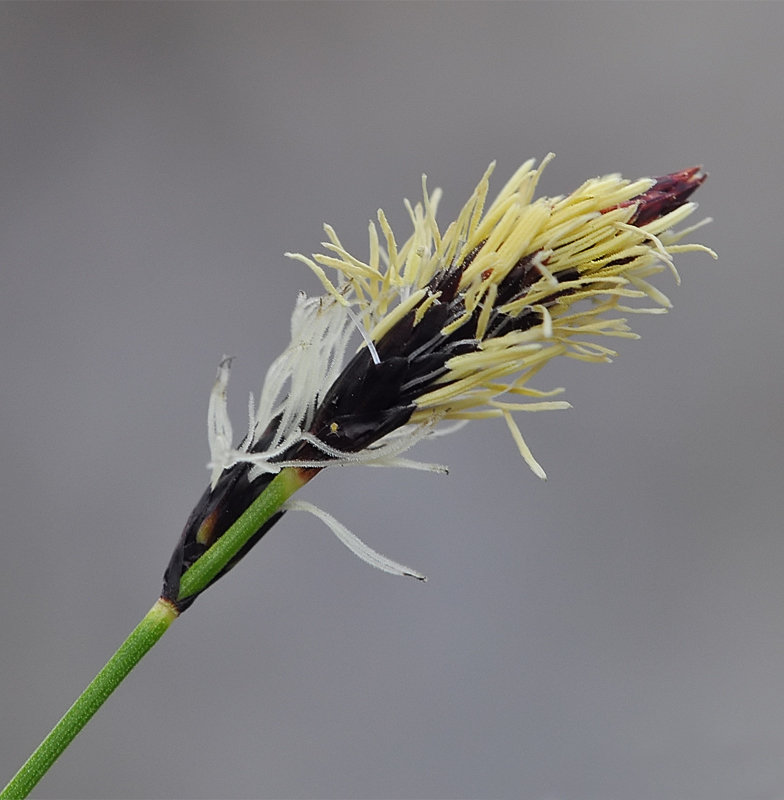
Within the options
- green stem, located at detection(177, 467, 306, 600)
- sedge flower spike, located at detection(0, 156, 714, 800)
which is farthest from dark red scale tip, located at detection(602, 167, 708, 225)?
green stem, located at detection(177, 467, 306, 600)

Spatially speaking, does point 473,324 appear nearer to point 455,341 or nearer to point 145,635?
point 455,341

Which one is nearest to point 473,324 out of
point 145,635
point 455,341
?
point 455,341

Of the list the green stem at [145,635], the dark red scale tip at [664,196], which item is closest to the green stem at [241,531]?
the green stem at [145,635]

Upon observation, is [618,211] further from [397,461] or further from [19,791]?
[19,791]

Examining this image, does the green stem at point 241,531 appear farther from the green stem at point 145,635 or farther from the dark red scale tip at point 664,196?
the dark red scale tip at point 664,196

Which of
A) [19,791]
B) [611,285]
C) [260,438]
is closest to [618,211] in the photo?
[611,285]

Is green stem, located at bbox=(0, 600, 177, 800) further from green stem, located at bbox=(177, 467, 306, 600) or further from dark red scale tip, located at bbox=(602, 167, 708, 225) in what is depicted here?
dark red scale tip, located at bbox=(602, 167, 708, 225)

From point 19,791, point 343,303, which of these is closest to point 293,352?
point 343,303
